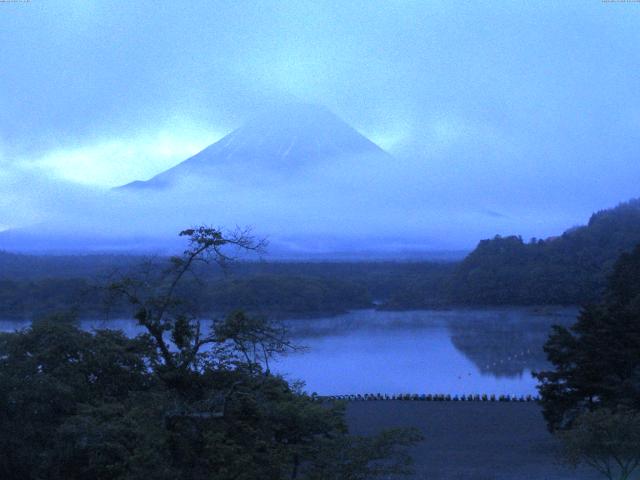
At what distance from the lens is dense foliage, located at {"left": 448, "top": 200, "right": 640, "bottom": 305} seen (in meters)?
42.8

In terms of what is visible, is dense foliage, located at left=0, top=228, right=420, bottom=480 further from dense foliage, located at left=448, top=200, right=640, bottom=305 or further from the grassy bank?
dense foliage, located at left=448, top=200, right=640, bottom=305

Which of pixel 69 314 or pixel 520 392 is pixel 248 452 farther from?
pixel 520 392

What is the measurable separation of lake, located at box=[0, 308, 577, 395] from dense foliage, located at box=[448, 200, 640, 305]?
67.6 inches

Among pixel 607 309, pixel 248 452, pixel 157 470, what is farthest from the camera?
pixel 607 309

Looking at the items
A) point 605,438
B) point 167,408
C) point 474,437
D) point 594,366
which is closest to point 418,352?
point 474,437

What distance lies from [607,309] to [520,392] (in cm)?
762

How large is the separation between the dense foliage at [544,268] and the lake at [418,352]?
172cm

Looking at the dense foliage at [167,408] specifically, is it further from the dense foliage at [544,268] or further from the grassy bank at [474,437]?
the dense foliage at [544,268]

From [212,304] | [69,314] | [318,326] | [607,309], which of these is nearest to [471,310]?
[318,326]

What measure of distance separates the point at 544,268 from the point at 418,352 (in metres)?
19.9

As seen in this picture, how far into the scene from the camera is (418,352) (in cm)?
2702

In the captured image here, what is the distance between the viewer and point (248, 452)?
5.81 metres

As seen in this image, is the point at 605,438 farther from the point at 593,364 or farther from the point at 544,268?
the point at 544,268

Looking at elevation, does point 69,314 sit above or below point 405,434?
above
